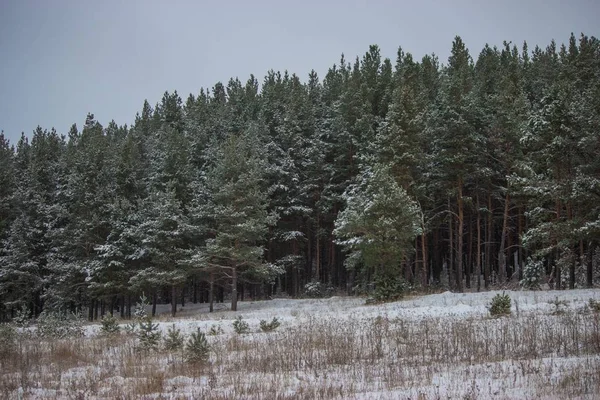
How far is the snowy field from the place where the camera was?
8258 mm

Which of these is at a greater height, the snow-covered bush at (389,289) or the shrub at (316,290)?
the snow-covered bush at (389,289)

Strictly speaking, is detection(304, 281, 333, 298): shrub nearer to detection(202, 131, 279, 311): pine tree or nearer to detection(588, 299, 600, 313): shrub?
detection(202, 131, 279, 311): pine tree

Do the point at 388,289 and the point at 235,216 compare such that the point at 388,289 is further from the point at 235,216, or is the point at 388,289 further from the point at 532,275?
the point at 235,216

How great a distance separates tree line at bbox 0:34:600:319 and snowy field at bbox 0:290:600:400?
14427mm

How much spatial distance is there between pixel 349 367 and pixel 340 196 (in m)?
28.7

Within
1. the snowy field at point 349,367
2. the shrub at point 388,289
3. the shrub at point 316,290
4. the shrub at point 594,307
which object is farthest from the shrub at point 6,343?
the shrub at point 316,290

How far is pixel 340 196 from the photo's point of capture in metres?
38.8

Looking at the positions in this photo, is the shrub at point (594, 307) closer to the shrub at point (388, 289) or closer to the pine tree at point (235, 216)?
the shrub at point (388, 289)

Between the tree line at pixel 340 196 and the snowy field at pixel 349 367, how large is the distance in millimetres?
14427

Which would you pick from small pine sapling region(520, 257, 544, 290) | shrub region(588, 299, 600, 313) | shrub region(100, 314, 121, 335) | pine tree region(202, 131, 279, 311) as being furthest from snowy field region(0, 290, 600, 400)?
pine tree region(202, 131, 279, 311)

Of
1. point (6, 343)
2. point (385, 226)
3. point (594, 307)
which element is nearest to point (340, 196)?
point (385, 226)

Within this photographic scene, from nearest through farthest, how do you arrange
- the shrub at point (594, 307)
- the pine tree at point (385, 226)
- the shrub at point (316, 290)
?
the shrub at point (594, 307) < the pine tree at point (385, 226) < the shrub at point (316, 290)

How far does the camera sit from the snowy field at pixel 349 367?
8258 mm

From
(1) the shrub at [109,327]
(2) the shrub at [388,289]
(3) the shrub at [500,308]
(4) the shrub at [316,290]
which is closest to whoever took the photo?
(3) the shrub at [500,308]
